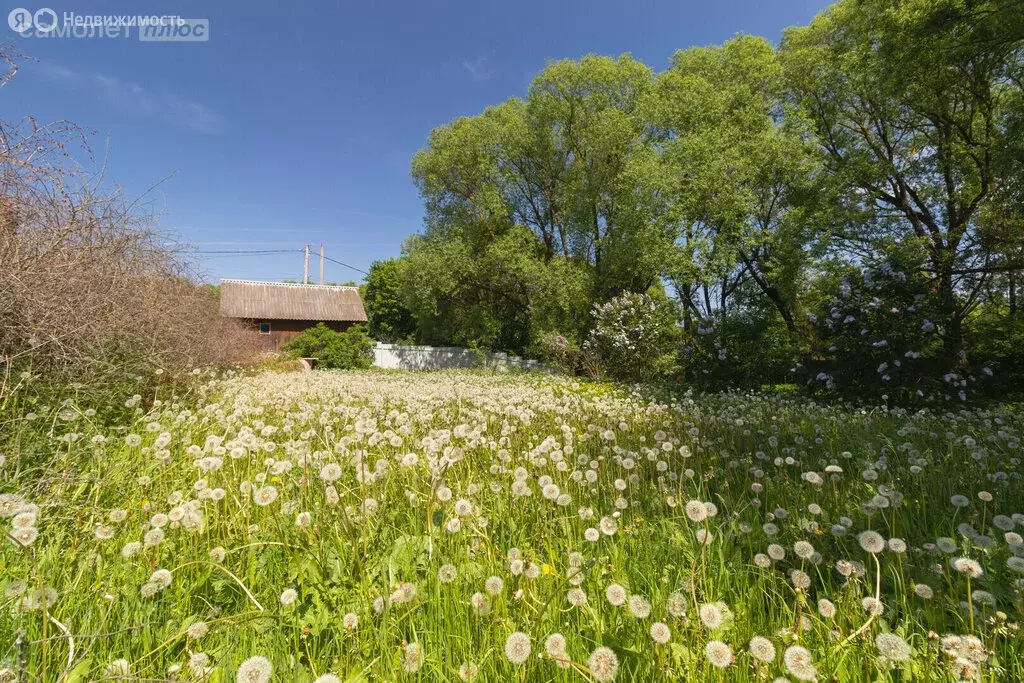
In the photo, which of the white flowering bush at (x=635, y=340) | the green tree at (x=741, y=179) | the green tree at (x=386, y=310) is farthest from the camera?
the green tree at (x=386, y=310)

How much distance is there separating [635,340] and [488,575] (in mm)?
12113

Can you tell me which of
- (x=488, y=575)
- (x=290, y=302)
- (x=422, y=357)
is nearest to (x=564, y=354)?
(x=422, y=357)

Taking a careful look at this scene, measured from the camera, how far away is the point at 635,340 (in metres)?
13.3

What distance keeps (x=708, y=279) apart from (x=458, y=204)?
39.4 feet

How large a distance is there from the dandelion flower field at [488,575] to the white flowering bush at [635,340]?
9.69 meters

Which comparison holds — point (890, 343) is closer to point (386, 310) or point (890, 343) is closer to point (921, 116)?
point (921, 116)

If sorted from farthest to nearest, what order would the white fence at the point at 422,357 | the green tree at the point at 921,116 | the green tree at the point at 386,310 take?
the green tree at the point at 386,310 → the white fence at the point at 422,357 → the green tree at the point at 921,116

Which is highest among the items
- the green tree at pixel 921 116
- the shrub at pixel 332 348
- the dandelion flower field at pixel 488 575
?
the green tree at pixel 921 116

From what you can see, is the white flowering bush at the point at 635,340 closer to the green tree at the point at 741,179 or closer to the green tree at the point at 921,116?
the green tree at the point at 741,179

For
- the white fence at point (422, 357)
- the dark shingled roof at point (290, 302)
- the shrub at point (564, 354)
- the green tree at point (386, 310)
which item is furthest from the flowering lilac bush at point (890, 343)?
the dark shingled roof at point (290, 302)

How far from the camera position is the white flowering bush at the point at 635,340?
43.6ft

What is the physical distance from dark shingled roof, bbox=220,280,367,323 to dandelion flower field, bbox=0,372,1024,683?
30.3 meters

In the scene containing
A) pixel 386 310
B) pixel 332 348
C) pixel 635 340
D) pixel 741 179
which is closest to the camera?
pixel 635 340

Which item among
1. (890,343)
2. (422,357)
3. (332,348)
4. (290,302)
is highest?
(290,302)
